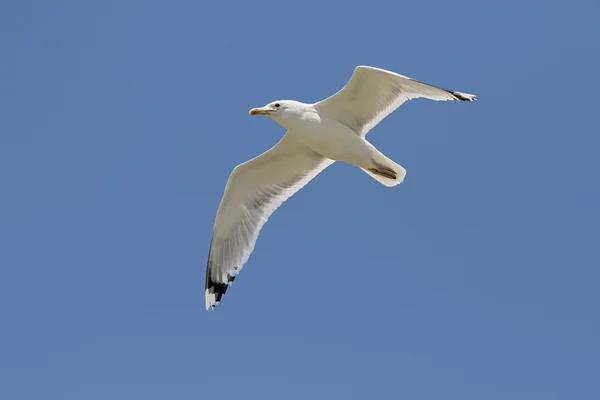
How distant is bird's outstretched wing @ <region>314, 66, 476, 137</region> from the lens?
736cm

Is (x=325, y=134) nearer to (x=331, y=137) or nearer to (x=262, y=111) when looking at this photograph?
(x=331, y=137)

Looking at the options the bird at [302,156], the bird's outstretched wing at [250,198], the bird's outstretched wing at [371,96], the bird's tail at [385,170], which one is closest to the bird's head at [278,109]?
the bird at [302,156]

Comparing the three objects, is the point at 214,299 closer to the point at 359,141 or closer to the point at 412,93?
the point at 359,141

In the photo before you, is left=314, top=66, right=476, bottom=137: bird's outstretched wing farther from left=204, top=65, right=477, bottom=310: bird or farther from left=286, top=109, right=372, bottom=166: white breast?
left=286, top=109, right=372, bottom=166: white breast

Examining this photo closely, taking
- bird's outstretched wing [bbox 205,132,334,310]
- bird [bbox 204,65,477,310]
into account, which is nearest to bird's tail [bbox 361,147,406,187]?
bird [bbox 204,65,477,310]

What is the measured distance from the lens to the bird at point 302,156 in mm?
7598

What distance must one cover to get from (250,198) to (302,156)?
0.68 metres

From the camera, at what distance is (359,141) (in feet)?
25.3

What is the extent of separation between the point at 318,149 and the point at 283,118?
0.47 m

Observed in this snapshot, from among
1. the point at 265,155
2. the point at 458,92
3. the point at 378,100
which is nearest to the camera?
the point at 458,92

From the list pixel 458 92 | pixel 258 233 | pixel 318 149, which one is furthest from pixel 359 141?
pixel 258 233

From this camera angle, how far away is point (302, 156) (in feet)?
27.4

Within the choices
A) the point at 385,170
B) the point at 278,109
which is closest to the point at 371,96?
the point at 385,170

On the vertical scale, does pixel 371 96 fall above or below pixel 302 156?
above
